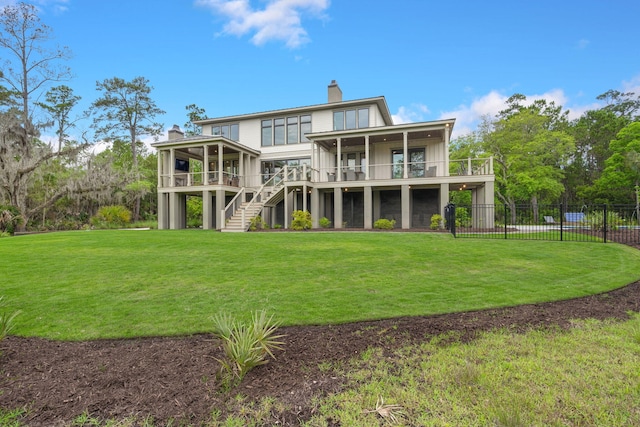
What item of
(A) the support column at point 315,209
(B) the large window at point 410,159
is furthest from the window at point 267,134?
(B) the large window at point 410,159

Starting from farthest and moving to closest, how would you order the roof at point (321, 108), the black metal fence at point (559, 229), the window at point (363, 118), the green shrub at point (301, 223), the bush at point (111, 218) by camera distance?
the bush at point (111, 218)
the window at point (363, 118)
the roof at point (321, 108)
the green shrub at point (301, 223)
the black metal fence at point (559, 229)

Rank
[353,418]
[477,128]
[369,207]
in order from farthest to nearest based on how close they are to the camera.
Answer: [477,128] → [369,207] → [353,418]

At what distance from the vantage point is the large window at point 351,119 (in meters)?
20.3

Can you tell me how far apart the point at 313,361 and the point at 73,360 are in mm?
2607

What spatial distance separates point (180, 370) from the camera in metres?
3.18

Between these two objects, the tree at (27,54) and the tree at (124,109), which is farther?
the tree at (124,109)

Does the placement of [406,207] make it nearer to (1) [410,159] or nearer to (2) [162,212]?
(1) [410,159]

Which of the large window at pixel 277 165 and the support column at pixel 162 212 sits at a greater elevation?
the large window at pixel 277 165

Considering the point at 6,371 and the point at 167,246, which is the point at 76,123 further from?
the point at 6,371

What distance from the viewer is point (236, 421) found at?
2.42 m

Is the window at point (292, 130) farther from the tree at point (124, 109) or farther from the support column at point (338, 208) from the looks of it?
the tree at point (124, 109)

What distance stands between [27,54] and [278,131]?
2426 centimetres

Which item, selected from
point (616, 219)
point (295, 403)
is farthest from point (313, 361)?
point (616, 219)

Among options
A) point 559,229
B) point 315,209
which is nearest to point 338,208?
point 315,209
